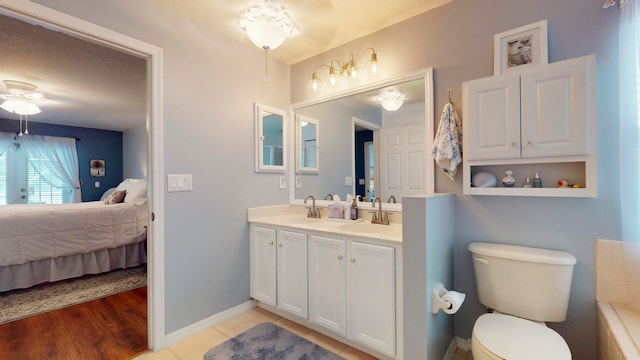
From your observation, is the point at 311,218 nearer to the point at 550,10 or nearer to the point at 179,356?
the point at 179,356

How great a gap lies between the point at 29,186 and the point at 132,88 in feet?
12.8

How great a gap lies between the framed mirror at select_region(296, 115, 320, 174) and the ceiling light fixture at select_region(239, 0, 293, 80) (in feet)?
3.26

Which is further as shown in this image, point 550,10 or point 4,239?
point 4,239

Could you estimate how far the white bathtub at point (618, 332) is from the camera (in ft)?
3.38

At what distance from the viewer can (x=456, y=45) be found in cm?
180

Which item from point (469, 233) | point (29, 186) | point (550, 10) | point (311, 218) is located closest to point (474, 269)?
point (469, 233)

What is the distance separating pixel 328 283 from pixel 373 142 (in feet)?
3.88

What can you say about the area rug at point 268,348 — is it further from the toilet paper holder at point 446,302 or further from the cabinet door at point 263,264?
the toilet paper holder at point 446,302

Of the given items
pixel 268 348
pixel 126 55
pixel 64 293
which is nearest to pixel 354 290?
pixel 268 348

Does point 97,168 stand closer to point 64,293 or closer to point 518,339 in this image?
point 64,293

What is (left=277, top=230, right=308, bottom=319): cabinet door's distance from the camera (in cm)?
201

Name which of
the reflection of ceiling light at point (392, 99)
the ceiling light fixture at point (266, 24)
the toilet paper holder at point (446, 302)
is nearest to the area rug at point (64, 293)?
the ceiling light fixture at point (266, 24)

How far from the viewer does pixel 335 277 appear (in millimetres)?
1838

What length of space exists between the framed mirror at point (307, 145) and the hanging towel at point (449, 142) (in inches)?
47.0
